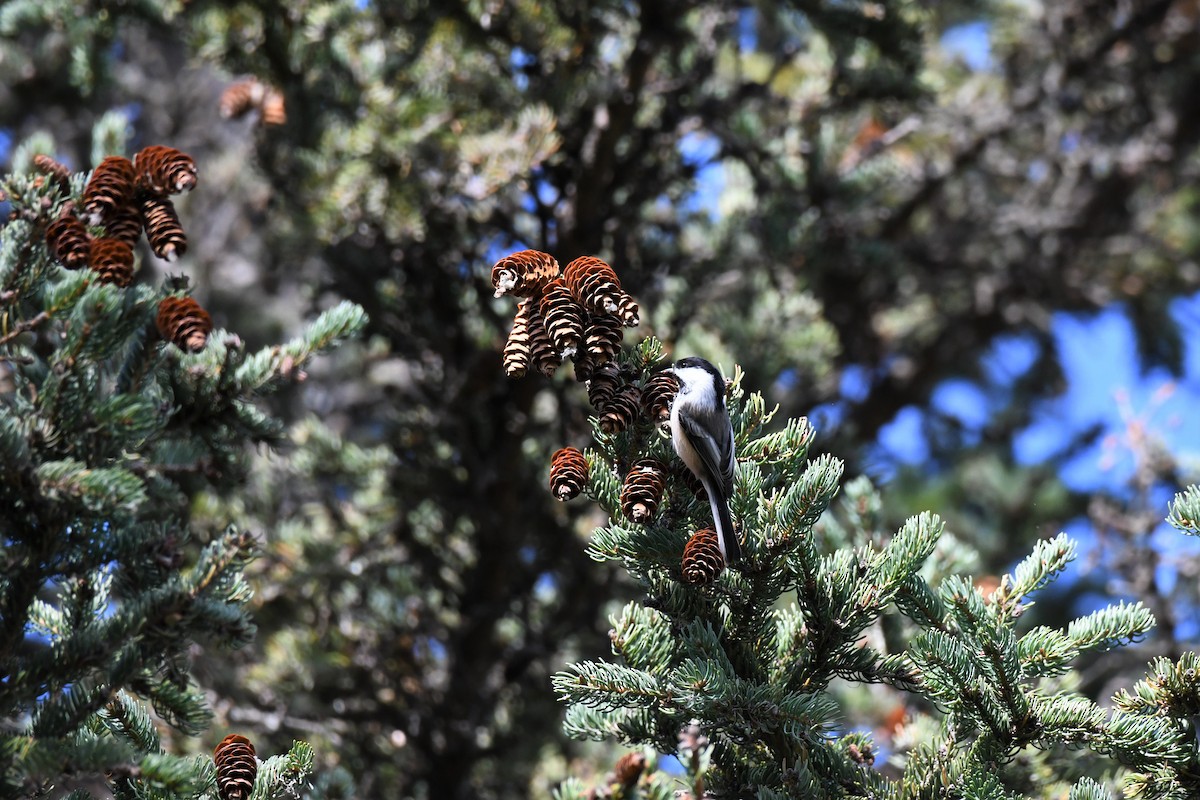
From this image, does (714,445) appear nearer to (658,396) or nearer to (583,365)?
(658,396)

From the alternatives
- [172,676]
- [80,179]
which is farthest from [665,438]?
[80,179]

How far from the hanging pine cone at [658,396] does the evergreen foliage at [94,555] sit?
971mm

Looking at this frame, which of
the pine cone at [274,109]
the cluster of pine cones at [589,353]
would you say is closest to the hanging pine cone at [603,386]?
the cluster of pine cones at [589,353]

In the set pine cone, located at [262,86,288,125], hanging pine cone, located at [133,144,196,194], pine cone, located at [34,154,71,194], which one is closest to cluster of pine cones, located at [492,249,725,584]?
hanging pine cone, located at [133,144,196,194]

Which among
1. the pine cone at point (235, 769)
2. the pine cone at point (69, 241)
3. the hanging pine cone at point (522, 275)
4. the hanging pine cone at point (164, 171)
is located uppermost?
the hanging pine cone at point (164, 171)

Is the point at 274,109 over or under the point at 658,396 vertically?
over

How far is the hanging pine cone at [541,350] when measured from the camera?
249 cm

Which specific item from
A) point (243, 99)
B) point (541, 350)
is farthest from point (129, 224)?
point (243, 99)

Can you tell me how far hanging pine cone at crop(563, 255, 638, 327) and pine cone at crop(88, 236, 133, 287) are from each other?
1.02 m

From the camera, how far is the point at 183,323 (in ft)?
8.45

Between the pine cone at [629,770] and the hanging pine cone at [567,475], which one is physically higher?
the hanging pine cone at [567,475]

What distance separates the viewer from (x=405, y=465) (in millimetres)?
5062

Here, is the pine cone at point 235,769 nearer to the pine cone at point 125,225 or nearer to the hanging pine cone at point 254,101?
the pine cone at point 125,225

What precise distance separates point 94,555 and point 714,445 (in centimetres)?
140
